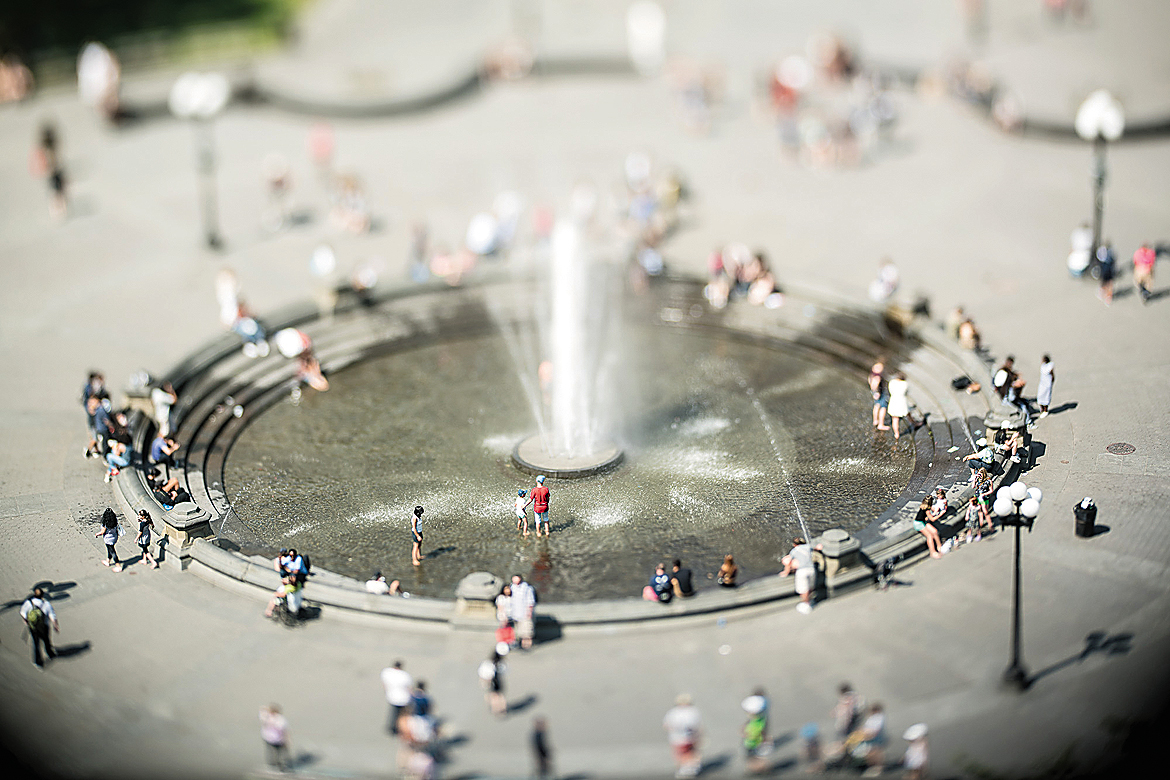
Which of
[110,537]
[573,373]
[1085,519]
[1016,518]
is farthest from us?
[573,373]

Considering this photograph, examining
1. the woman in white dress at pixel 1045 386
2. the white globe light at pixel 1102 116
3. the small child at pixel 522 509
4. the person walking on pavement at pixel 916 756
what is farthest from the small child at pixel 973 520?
the white globe light at pixel 1102 116

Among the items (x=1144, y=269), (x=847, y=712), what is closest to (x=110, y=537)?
(x=847, y=712)

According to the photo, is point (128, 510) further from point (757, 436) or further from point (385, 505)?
point (757, 436)

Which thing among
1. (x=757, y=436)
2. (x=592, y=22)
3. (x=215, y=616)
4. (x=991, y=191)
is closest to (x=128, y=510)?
(x=215, y=616)

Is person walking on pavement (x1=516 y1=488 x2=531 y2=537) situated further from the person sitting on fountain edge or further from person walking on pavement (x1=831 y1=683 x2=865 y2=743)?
person walking on pavement (x1=831 y1=683 x2=865 y2=743)

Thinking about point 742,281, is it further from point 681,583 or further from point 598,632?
point 598,632

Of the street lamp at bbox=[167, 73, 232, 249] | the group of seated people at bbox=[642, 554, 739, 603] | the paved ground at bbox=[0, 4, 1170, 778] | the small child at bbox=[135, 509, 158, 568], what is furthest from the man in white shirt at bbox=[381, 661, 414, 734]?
the street lamp at bbox=[167, 73, 232, 249]
